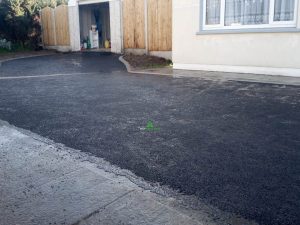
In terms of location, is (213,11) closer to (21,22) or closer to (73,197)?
(73,197)

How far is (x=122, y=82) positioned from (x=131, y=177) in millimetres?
6252

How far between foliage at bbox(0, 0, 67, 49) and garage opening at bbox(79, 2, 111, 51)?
10.4ft

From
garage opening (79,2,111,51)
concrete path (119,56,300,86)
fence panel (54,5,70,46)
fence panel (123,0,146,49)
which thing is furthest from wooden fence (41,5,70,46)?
concrete path (119,56,300,86)

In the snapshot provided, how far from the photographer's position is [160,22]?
557 inches

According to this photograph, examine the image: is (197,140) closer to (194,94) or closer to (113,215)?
(113,215)

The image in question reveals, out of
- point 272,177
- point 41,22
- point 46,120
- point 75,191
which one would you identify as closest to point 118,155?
point 75,191

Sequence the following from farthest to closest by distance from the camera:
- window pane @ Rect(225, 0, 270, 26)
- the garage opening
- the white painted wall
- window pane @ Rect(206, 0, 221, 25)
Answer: the garage opening → the white painted wall → window pane @ Rect(206, 0, 221, 25) → window pane @ Rect(225, 0, 270, 26)

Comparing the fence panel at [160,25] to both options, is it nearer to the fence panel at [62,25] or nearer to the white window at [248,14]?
the white window at [248,14]

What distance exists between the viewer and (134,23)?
1585 cm

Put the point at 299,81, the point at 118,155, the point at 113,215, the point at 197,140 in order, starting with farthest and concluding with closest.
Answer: the point at 299,81 < the point at 197,140 < the point at 118,155 < the point at 113,215

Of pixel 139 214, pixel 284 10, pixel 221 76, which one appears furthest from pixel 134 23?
pixel 139 214

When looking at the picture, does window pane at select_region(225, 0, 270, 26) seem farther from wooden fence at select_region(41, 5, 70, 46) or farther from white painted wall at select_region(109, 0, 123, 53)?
wooden fence at select_region(41, 5, 70, 46)

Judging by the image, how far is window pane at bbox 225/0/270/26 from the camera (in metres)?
9.34

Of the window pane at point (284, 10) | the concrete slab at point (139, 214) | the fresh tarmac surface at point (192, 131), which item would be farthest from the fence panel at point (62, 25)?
the concrete slab at point (139, 214)
